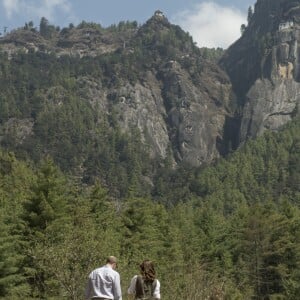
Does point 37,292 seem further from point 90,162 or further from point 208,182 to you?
point 90,162

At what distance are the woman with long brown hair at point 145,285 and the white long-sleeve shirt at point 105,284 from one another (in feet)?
1.68

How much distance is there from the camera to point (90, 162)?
583ft

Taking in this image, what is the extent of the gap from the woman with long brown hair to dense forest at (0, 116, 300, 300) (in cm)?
437

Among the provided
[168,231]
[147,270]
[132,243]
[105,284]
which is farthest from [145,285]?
[168,231]

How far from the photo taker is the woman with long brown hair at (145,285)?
503 inches

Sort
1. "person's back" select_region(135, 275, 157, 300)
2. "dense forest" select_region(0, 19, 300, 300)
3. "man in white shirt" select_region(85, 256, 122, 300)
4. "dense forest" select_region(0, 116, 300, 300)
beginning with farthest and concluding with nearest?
"dense forest" select_region(0, 19, 300, 300) → "dense forest" select_region(0, 116, 300, 300) → "person's back" select_region(135, 275, 157, 300) → "man in white shirt" select_region(85, 256, 122, 300)

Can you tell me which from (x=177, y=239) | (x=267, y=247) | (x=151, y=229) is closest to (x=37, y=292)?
(x=151, y=229)

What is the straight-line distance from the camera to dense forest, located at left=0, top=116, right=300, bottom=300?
23562 mm

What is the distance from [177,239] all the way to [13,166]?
147 ft

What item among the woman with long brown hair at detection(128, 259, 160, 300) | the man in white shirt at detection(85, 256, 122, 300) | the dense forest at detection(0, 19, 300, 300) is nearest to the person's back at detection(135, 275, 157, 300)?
the woman with long brown hair at detection(128, 259, 160, 300)

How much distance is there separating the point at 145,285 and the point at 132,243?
30658mm

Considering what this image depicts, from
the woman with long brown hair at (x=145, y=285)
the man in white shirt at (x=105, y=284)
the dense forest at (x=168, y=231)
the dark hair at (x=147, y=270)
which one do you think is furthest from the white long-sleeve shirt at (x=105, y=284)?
the dense forest at (x=168, y=231)

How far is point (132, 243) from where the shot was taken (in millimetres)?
43281

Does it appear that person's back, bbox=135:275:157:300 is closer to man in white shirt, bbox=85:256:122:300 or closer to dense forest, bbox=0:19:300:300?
man in white shirt, bbox=85:256:122:300
